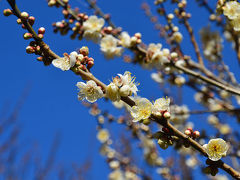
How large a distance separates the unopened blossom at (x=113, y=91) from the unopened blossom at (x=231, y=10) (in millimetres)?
1476

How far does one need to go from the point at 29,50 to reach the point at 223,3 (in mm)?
1862

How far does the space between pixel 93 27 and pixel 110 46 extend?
1.01ft

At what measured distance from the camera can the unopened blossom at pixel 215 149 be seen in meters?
1.43

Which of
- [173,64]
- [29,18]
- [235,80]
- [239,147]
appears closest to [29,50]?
[29,18]

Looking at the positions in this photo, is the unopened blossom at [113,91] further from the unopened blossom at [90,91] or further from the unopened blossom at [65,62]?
the unopened blossom at [65,62]

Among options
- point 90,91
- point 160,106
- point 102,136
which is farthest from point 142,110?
point 102,136

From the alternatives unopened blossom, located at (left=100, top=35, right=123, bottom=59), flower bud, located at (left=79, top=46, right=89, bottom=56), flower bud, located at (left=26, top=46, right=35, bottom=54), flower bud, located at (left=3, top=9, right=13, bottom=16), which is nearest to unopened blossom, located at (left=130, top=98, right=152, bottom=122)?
flower bud, located at (left=79, top=46, right=89, bottom=56)

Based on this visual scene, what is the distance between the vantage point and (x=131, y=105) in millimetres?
1492

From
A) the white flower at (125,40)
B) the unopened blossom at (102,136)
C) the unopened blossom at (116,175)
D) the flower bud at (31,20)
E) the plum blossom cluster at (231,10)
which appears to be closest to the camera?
the flower bud at (31,20)

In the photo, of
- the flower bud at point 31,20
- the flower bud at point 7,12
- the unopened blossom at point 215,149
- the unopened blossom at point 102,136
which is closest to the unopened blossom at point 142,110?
the unopened blossom at point 215,149

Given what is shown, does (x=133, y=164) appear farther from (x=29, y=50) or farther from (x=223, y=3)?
(x=29, y=50)

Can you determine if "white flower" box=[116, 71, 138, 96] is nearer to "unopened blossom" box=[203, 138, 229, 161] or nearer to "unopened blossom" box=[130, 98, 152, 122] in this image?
"unopened blossom" box=[130, 98, 152, 122]

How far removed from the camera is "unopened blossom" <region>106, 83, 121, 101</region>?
4.87ft

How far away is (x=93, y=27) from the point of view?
2896mm
